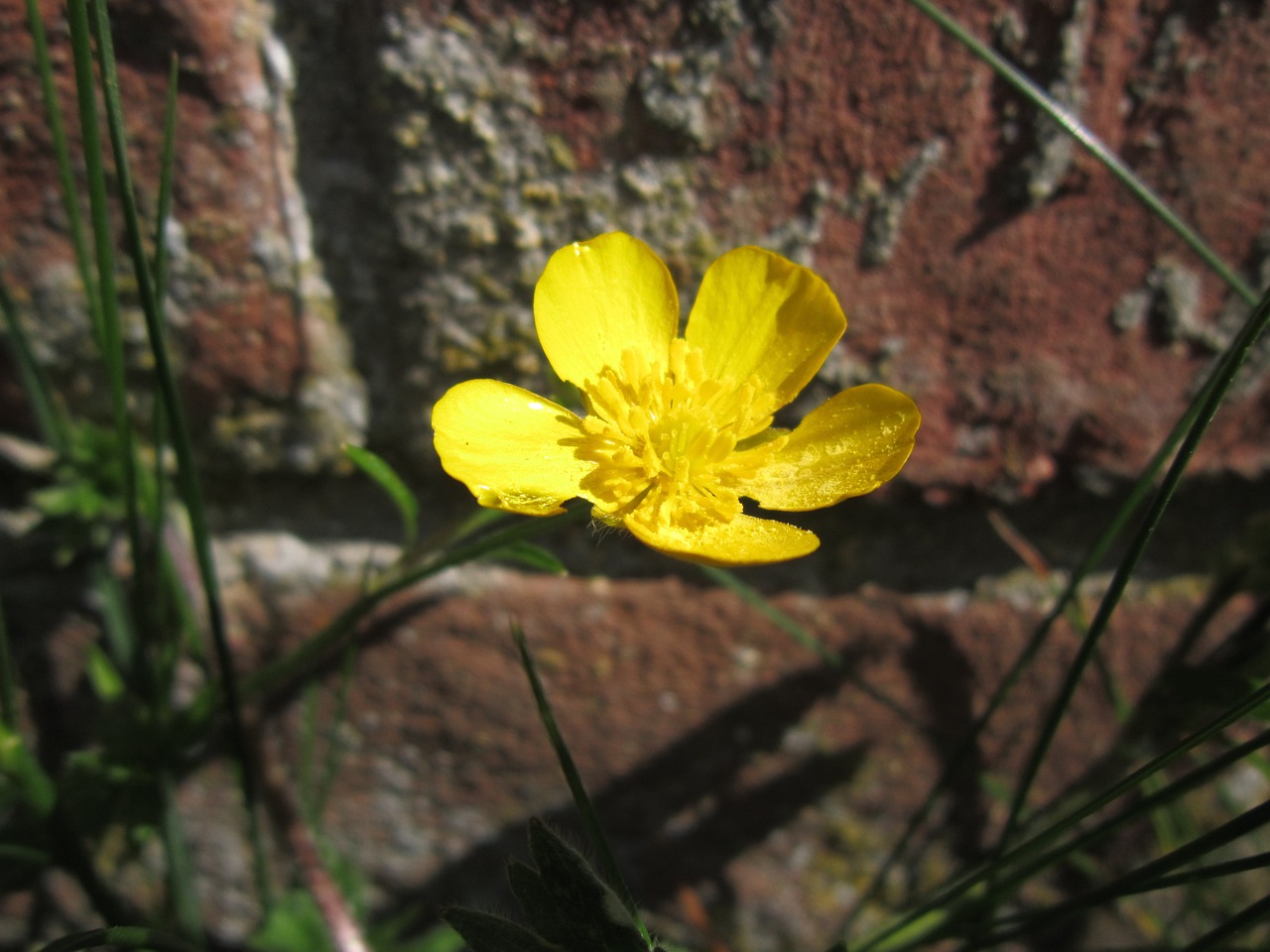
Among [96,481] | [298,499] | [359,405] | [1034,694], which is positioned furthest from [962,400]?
[96,481]

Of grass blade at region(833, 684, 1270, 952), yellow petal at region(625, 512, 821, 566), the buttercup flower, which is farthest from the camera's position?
the buttercup flower

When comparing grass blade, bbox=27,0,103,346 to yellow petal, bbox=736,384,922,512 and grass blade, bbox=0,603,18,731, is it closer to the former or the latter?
grass blade, bbox=0,603,18,731

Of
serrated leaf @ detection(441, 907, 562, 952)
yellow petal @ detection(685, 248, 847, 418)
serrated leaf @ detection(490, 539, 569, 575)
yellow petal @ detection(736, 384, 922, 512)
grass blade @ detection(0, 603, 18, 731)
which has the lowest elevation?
serrated leaf @ detection(441, 907, 562, 952)

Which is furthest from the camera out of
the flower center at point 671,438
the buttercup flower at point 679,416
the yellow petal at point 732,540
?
the flower center at point 671,438

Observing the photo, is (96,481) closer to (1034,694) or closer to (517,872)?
(517,872)

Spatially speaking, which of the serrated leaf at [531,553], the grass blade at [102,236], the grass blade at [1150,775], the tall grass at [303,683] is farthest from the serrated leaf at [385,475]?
the grass blade at [1150,775]

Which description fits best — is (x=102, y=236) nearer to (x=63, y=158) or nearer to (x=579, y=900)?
(x=63, y=158)

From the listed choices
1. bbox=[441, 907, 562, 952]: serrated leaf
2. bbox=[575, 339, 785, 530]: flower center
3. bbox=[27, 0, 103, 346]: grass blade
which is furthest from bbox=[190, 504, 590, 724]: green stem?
bbox=[27, 0, 103, 346]: grass blade

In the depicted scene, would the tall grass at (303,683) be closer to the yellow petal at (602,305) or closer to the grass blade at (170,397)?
the grass blade at (170,397)
